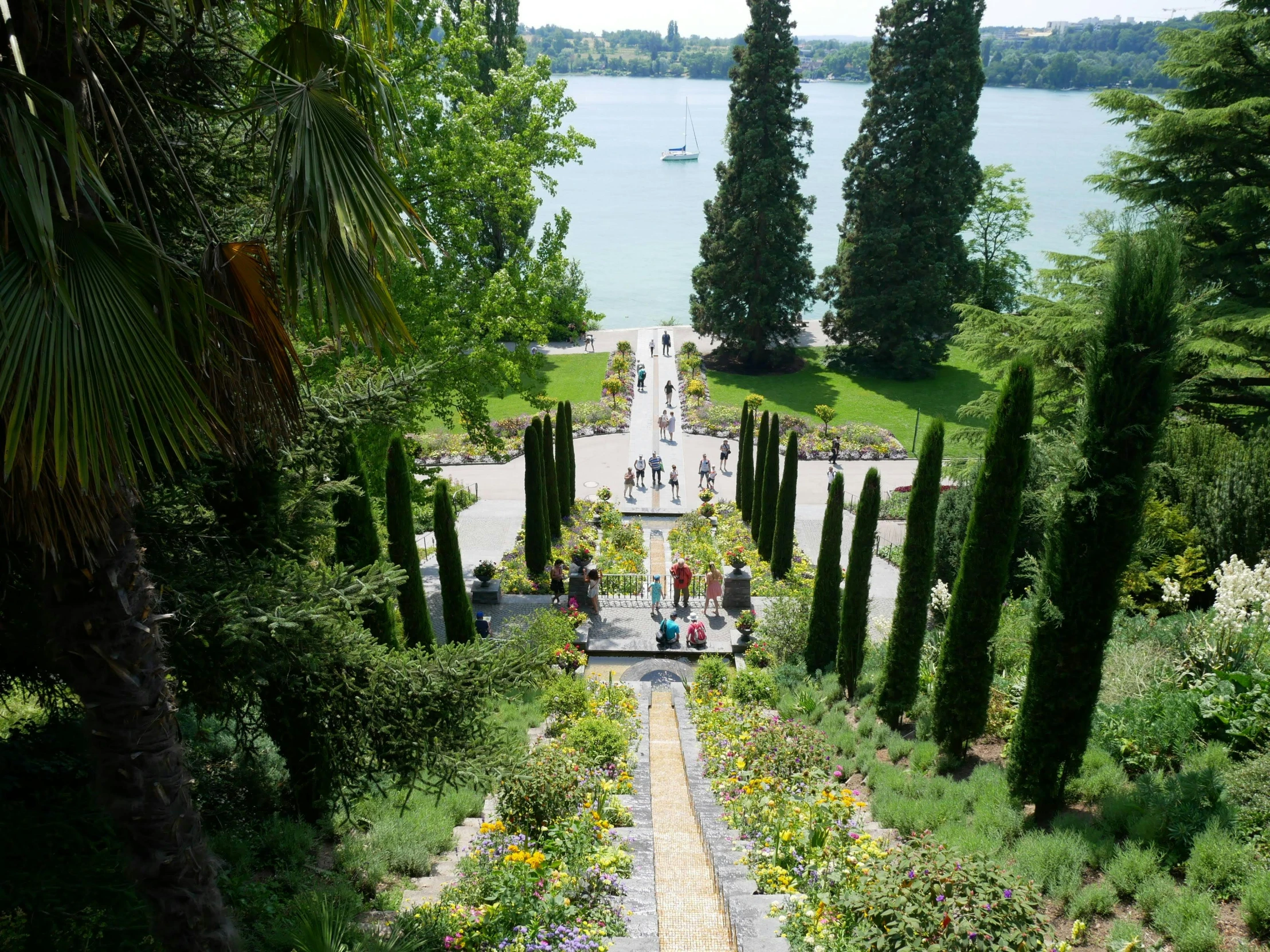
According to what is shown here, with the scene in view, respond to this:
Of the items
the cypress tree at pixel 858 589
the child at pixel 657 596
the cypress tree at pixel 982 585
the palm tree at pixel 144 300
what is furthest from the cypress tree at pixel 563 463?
the palm tree at pixel 144 300

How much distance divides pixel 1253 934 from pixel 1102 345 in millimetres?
4830

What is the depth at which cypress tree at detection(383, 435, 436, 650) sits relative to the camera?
12.9 metres

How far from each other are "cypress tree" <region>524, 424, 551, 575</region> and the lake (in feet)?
43.0

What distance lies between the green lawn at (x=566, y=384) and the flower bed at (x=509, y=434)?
34.2 inches

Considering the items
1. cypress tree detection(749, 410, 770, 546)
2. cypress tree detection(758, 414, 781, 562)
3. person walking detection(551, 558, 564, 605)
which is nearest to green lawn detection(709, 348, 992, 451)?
cypress tree detection(749, 410, 770, 546)

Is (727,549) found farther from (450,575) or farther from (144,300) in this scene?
(144,300)

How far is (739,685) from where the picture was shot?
14234 mm

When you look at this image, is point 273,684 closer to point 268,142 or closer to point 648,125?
point 268,142

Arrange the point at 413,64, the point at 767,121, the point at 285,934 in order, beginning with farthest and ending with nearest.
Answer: the point at 767,121 < the point at 413,64 < the point at 285,934

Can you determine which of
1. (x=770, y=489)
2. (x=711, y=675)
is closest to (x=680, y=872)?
(x=711, y=675)

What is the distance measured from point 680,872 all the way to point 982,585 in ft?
15.5

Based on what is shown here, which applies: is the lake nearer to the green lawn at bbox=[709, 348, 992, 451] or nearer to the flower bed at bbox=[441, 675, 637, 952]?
the green lawn at bbox=[709, 348, 992, 451]

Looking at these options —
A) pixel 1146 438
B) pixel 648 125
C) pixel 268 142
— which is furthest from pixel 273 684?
pixel 648 125

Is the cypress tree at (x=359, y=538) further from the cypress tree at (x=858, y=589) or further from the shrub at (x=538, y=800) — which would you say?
the cypress tree at (x=858, y=589)
